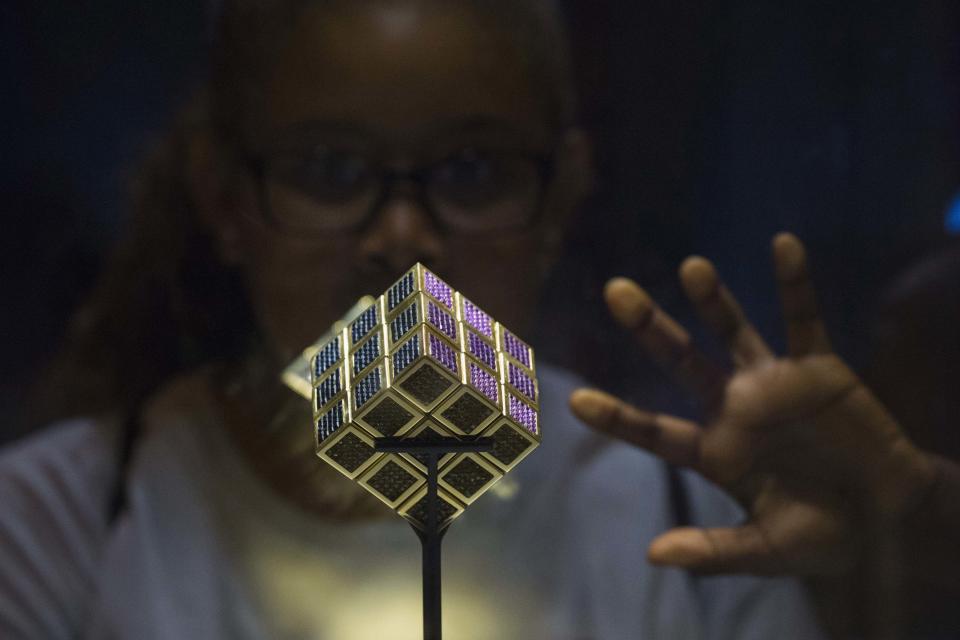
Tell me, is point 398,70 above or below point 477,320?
above

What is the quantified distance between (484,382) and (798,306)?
527mm

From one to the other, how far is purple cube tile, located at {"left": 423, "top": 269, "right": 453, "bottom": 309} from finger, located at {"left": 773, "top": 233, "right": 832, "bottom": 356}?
50cm

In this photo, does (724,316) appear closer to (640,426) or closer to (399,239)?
(640,426)

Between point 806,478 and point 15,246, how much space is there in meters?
1.00

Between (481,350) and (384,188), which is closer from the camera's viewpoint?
(481,350)

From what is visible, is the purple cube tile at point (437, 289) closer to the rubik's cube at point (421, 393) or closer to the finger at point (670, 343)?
the rubik's cube at point (421, 393)

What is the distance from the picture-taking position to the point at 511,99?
1169 millimetres

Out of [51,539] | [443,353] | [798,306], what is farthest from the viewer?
[51,539]

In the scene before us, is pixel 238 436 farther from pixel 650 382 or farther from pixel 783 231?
pixel 783 231

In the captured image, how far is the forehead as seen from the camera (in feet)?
3.71

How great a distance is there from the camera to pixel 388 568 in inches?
47.0

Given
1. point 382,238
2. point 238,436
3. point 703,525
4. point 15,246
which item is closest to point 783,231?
point 703,525

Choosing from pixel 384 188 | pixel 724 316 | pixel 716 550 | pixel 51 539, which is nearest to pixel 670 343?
pixel 724 316

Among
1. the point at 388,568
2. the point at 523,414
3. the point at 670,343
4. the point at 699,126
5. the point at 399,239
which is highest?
the point at 699,126
